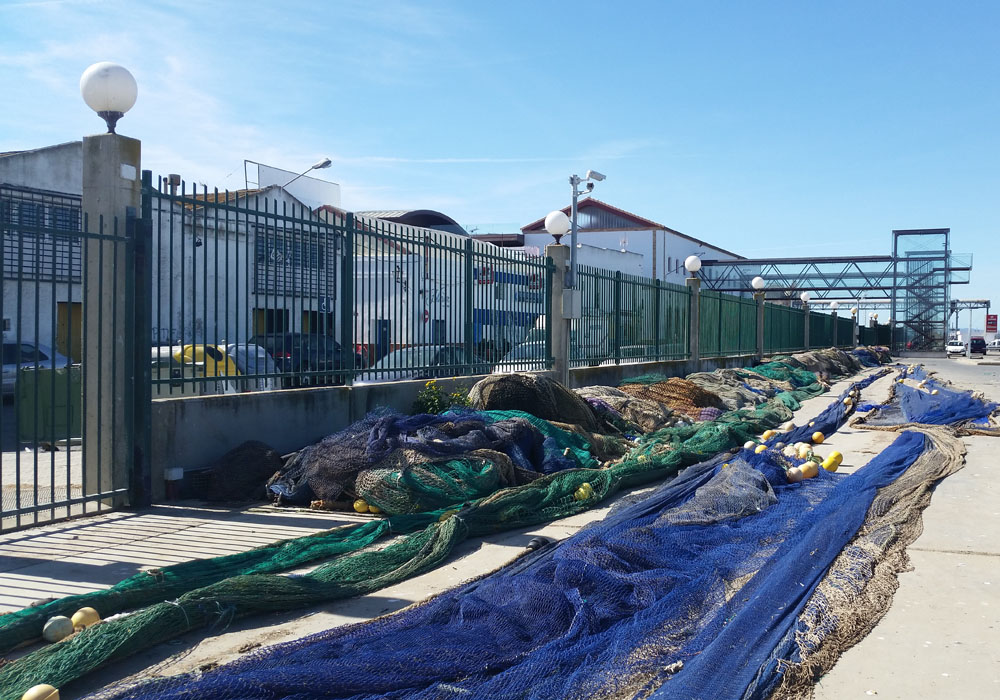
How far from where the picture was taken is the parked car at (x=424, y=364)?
34.1ft

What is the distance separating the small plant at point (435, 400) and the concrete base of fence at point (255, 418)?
0.11 m

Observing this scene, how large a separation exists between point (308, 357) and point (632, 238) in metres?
53.8

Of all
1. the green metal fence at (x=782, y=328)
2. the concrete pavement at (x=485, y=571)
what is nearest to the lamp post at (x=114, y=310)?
the concrete pavement at (x=485, y=571)

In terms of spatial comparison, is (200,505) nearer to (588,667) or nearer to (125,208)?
(125,208)

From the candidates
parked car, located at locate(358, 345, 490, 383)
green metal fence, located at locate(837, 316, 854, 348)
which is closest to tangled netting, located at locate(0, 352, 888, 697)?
parked car, located at locate(358, 345, 490, 383)

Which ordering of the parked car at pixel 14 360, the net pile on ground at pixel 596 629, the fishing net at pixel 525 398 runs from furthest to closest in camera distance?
the parked car at pixel 14 360 → the fishing net at pixel 525 398 → the net pile on ground at pixel 596 629

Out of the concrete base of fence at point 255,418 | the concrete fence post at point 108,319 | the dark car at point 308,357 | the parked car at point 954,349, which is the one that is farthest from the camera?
the parked car at point 954,349

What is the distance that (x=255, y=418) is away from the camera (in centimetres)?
841

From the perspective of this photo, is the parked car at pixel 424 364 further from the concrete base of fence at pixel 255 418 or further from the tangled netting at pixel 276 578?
the tangled netting at pixel 276 578

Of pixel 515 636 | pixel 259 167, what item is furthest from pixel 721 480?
pixel 259 167

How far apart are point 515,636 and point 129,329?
4.82 m

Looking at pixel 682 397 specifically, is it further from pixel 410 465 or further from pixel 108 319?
pixel 108 319

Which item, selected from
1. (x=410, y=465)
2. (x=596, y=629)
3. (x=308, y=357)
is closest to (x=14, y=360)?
(x=308, y=357)

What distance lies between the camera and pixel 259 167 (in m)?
34.3
